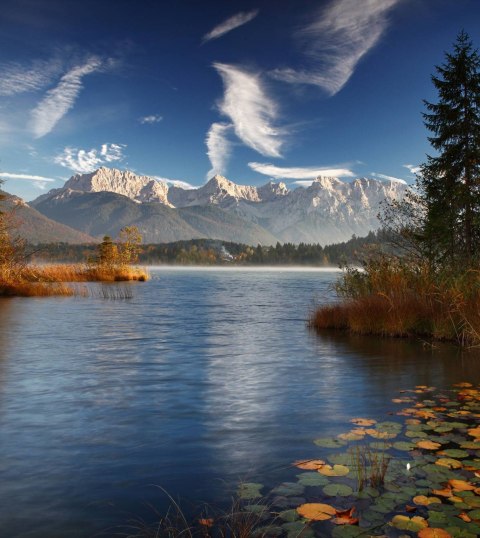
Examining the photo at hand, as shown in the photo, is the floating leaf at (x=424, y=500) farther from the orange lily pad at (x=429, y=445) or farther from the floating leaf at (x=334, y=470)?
the orange lily pad at (x=429, y=445)

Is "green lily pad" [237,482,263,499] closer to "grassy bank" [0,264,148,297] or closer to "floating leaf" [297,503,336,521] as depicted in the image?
"floating leaf" [297,503,336,521]

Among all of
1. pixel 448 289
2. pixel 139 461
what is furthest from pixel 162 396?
pixel 448 289

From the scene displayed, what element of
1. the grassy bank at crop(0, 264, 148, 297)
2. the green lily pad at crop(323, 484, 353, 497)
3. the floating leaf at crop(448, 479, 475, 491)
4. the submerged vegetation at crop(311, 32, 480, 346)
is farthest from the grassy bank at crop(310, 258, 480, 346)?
the grassy bank at crop(0, 264, 148, 297)

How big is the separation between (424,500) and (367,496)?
25.4 inches

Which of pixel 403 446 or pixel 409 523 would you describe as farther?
pixel 403 446

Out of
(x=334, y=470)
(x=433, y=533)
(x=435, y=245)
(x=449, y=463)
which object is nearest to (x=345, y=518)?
(x=433, y=533)

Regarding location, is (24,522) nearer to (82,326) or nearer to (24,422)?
(24,422)

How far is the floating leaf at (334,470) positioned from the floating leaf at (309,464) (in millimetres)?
132

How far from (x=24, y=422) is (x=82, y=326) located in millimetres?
15655

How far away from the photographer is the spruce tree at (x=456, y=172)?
2859 cm

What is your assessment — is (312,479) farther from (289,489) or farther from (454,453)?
(454,453)

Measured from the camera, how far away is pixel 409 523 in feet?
16.9

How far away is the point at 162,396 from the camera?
11594 millimetres

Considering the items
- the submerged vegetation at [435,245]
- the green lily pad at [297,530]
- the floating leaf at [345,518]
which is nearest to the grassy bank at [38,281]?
the submerged vegetation at [435,245]
